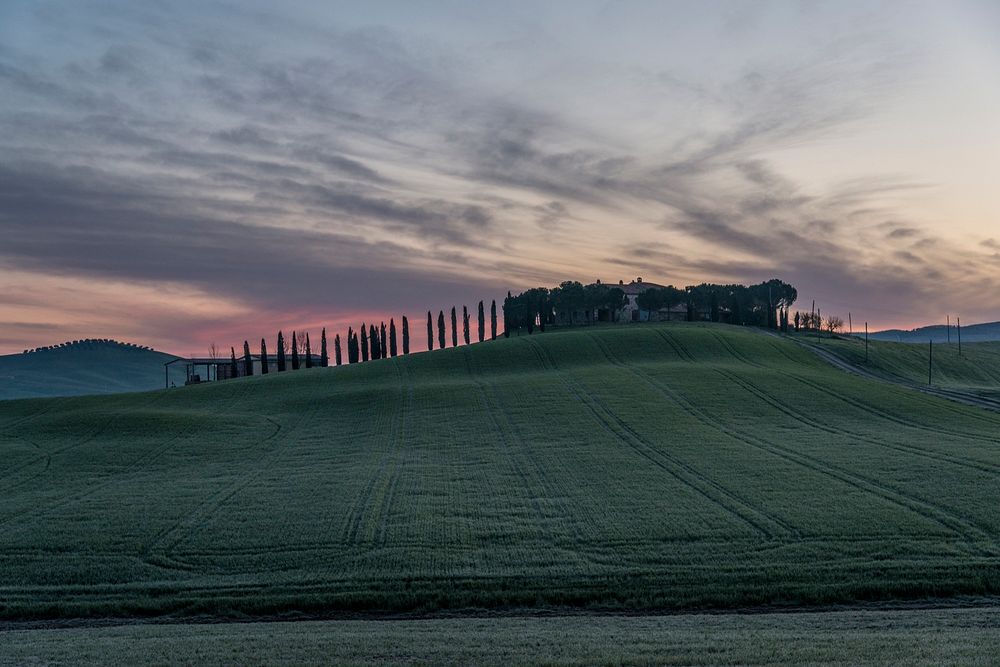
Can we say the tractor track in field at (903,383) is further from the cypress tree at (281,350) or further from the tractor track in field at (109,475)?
the cypress tree at (281,350)

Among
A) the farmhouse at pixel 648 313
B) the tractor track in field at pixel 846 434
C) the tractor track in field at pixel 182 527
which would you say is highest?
the farmhouse at pixel 648 313

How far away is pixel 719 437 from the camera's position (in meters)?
51.0

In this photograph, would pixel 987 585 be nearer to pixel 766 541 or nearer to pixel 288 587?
pixel 766 541

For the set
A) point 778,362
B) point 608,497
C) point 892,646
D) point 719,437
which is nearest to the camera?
point 892,646

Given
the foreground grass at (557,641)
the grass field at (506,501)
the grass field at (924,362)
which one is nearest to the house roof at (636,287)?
the grass field at (924,362)

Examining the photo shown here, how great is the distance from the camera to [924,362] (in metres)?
104

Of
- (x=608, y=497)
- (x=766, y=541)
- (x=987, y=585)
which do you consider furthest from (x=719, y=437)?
(x=987, y=585)

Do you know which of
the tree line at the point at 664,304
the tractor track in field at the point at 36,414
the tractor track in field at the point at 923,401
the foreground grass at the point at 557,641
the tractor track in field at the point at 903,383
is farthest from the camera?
the tree line at the point at 664,304

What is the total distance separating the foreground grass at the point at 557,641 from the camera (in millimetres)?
16688

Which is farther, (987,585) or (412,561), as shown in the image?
(412,561)

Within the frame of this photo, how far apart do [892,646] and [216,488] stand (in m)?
30.8

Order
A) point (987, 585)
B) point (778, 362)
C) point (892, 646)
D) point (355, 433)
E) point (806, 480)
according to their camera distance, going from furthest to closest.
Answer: point (778, 362)
point (355, 433)
point (806, 480)
point (987, 585)
point (892, 646)

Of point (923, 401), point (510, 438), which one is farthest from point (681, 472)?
point (923, 401)

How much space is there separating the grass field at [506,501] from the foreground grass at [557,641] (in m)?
2.48
